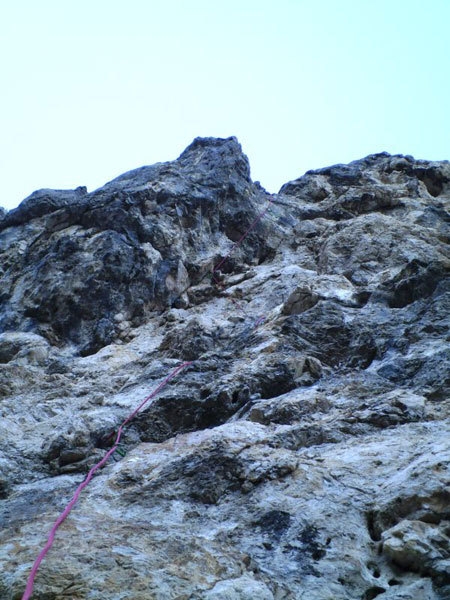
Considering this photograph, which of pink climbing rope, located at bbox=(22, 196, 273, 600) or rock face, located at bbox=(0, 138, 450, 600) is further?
rock face, located at bbox=(0, 138, 450, 600)

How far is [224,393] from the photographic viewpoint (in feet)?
21.8

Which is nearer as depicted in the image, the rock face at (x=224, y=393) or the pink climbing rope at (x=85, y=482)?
the pink climbing rope at (x=85, y=482)

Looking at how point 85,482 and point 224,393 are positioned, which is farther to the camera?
point 224,393

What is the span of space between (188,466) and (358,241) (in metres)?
7.52

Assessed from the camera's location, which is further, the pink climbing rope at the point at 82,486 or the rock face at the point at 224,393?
the rock face at the point at 224,393

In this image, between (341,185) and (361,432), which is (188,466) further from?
(341,185)

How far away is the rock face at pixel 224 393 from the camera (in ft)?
11.7

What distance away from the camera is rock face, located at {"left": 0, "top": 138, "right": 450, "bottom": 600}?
3557 millimetres

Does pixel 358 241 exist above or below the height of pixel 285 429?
above

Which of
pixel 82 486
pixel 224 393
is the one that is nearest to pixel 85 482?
pixel 82 486

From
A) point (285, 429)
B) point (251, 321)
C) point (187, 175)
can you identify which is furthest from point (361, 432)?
point (187, 175)

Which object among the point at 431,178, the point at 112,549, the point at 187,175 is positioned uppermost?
the point at 187,175

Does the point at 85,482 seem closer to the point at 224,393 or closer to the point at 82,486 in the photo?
the point at 82,486

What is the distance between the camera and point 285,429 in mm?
5633
